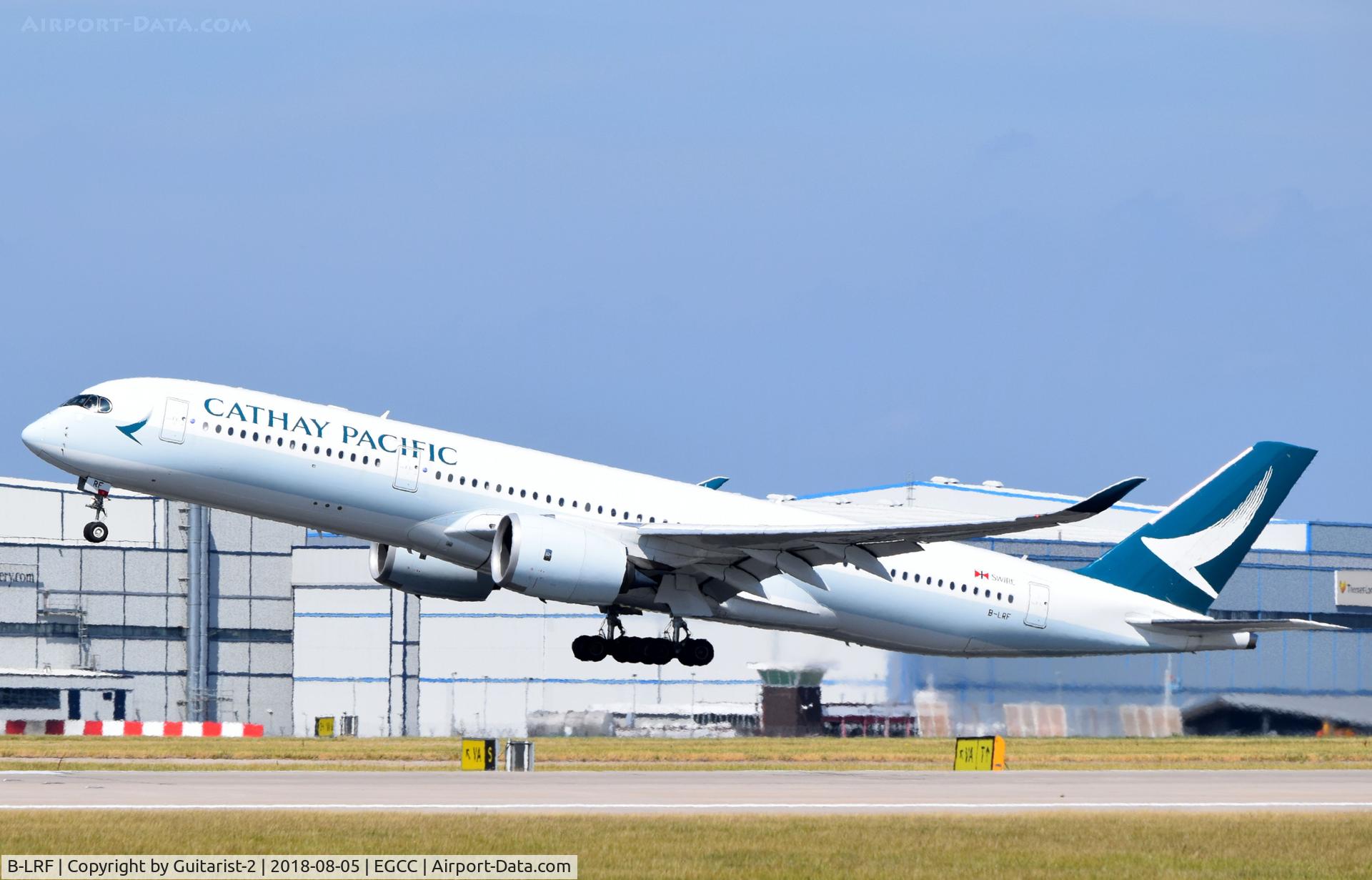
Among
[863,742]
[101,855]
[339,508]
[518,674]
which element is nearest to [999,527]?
[339,508]

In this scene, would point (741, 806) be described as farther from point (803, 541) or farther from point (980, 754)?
point (980, 754)

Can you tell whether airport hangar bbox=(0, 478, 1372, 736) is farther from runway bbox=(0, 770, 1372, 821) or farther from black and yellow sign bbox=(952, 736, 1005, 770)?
runway bbox=(0, 770, 1372, 821)

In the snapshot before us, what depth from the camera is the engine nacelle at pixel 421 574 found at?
43.9 meters

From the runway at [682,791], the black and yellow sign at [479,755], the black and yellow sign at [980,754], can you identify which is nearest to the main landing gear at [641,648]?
the runway at [682,791]

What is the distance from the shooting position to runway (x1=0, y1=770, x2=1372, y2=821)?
34438mm

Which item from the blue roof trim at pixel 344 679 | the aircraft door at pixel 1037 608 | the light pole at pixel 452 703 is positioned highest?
the aircraft door at pixel 1037 608

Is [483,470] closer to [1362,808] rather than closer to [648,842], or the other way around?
[648,842]

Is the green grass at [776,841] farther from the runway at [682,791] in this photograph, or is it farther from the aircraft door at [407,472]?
the aircraft door at [407,472]

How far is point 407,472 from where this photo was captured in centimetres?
3922

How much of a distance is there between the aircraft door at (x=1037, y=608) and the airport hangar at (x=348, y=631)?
19.9m

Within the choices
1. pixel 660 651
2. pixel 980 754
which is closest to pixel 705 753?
pixel 980 754

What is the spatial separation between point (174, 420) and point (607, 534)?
954cm

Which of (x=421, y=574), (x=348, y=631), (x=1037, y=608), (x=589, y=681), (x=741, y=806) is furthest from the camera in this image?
(x=348, y=631)

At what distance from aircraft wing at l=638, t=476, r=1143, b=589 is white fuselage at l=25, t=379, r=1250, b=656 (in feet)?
3.59
